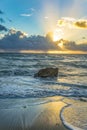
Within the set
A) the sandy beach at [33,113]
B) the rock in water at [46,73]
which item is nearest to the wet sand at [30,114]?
the sandy beach at [33,113]

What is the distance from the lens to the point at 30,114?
9.49 meters

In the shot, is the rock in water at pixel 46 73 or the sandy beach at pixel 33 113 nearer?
the sandy beach at pixel 33 113

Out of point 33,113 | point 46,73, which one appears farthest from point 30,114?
point 46,73

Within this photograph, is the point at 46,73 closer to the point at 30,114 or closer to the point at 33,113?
the point at 33,113

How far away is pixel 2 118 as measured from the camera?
29.5 feet

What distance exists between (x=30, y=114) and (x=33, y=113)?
8.2 inches

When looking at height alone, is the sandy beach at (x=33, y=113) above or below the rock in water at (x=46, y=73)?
above

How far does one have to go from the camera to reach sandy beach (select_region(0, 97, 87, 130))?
823 cm

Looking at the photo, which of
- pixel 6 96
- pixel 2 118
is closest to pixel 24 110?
pixel 2 118

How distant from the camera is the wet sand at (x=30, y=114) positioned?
8.21 meters

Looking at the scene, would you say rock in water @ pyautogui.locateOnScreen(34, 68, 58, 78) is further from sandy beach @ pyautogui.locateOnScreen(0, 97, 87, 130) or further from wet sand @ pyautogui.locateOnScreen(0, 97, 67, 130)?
wet sand @ pyautogui.locateOnScreen(0, 97, 67, 130)

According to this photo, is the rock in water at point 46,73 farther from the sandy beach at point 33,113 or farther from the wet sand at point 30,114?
the wet sand at point 30,114

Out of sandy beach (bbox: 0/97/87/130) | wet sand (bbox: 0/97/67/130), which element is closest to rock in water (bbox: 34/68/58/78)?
sandy beach (bbox: 0/97/87/130)

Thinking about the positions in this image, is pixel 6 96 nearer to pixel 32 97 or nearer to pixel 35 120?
pixel 32 97
